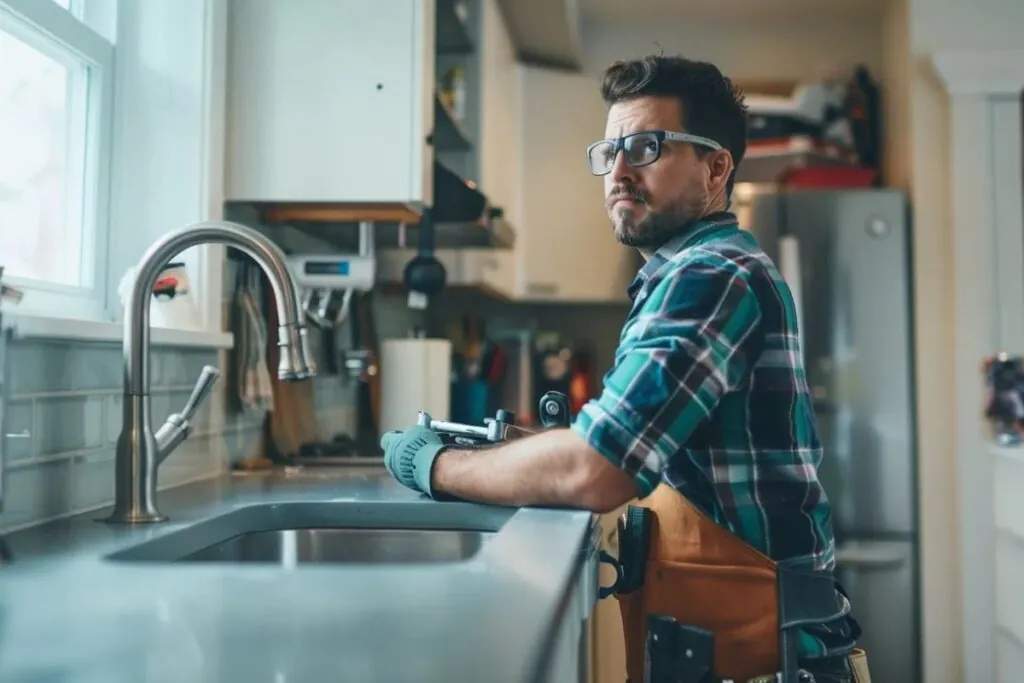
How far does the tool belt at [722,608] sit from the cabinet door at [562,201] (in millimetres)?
2533

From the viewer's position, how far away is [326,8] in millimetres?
1928

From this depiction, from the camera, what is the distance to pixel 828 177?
3441mm

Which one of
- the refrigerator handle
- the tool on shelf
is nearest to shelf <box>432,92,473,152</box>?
the tool on shelf

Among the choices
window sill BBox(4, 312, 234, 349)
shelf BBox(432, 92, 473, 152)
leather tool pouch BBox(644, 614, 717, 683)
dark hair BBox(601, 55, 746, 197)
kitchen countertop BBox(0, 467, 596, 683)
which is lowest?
leather tool pouch BBox(644, 614, 717, 683)

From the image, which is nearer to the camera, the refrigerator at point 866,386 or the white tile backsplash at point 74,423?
the white tile backsplash at point 74,423

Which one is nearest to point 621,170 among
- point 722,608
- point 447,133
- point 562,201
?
point 722,608

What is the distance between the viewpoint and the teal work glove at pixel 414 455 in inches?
54.9

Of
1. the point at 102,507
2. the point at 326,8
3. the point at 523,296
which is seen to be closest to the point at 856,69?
the point at 523,296

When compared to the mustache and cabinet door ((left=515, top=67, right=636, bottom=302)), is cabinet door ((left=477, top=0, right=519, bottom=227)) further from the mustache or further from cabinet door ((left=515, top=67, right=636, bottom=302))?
the mustache

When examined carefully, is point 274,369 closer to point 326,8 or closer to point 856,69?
point 326,8

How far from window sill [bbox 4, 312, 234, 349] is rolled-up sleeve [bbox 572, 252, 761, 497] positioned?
649mm

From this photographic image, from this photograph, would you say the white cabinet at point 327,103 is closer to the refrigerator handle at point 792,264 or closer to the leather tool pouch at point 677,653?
the leather tool pouch at point 677,653

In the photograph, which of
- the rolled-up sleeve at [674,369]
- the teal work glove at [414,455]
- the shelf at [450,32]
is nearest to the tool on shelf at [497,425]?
the teal work glove at [414,455]

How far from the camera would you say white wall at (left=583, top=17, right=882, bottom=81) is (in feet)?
12.8
